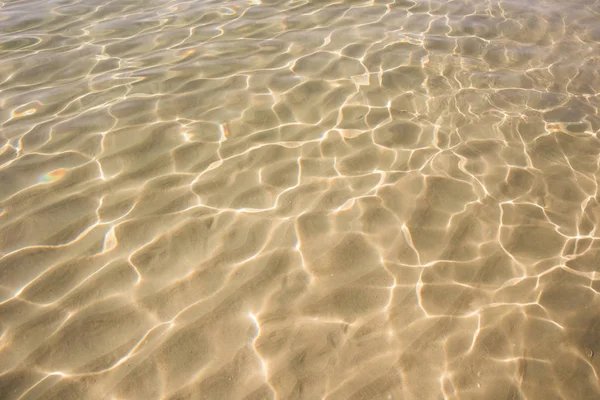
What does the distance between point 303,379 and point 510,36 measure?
204 inches

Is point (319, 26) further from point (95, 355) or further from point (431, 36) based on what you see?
point (95, 355)

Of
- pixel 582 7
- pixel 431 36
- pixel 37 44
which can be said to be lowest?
pixel 582 7

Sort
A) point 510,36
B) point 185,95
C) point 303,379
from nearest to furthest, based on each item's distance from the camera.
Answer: point 303,379, point 185,95, point 510,36

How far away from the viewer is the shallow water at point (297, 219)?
2264 mm

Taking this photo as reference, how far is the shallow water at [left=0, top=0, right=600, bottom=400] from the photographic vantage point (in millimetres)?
2264

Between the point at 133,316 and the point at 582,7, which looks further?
the point at 582,7

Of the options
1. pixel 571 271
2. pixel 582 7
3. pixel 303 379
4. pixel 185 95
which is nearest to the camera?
pixel 303 379

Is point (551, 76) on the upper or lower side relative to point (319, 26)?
lower

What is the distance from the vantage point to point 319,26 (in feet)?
17.9

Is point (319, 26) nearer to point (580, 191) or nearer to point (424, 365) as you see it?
point (580, 191)

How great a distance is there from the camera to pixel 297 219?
2977 millimetres

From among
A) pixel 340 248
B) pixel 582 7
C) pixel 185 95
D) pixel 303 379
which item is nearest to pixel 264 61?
pixel 185 95

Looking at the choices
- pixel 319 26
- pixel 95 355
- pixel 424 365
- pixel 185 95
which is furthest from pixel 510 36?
pixel 95 355

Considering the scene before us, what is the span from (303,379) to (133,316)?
103cm
